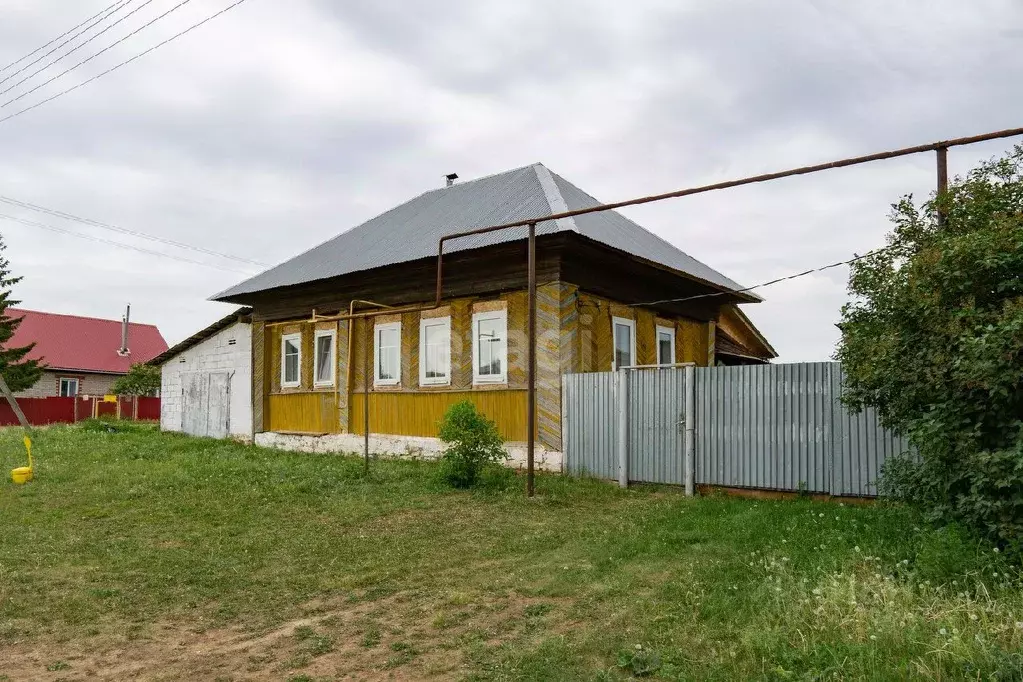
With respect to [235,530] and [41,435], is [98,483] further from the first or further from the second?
[41,435]

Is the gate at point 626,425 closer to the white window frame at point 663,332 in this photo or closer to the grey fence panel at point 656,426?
the grey fence panel at point 656,426

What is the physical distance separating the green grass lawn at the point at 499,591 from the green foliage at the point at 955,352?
18.0 inches

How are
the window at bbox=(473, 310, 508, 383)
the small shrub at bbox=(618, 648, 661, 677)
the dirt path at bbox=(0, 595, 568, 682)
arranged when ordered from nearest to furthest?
1. the small shrub at bbox=(618, 648, 661, 677)
2. the dirt path at bbox=(0, 595, 568, 682)
3. the window at bbox=(473, 310, 508, 383)

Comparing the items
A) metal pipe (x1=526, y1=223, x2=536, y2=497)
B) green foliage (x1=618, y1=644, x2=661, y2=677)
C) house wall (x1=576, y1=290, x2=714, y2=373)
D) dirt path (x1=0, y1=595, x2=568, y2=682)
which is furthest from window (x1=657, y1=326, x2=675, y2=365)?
green foliage (x1=618, y1=644, x2=661, y2=677)

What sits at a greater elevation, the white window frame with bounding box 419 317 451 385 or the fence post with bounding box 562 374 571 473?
the white window frame with bounding box 419 317 451 385

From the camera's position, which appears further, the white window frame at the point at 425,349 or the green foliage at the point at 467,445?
the white window frame at the point at 425,349

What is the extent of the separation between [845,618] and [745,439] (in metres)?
6.42

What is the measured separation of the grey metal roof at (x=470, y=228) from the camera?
15.1 m

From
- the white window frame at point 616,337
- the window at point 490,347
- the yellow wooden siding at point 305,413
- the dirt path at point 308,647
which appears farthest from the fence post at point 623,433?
the yellow wooden siding at point 305,413

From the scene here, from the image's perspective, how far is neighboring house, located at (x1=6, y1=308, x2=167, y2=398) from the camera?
132 feet

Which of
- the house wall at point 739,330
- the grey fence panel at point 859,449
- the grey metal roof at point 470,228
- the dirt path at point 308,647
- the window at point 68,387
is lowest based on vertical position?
the dirt path at point 308,647

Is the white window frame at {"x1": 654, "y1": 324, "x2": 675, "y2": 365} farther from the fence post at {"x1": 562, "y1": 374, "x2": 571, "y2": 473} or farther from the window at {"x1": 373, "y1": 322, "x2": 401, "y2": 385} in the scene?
the window at {"x1": 373, "y1": 322, "x2": 401, "y2": 385}

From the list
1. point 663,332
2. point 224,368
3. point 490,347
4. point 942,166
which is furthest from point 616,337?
point 224,368

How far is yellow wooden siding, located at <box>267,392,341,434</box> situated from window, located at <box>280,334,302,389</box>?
35cm
